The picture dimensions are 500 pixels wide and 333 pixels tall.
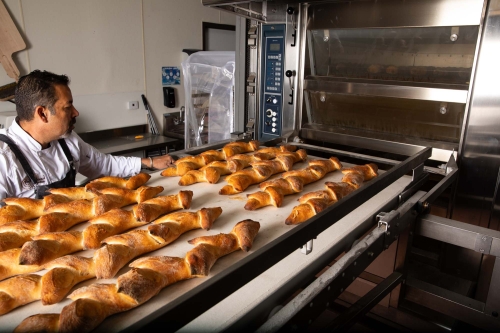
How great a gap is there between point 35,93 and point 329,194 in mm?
1492

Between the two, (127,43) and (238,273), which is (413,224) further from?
(127,43)

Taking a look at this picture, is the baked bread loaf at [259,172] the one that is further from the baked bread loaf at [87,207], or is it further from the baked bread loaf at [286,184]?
the baked bread loaf at [87,207]

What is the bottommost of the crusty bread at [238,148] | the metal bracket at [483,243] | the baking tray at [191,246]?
the metal bracket at [483,243]

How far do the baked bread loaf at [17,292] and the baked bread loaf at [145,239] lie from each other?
0.15m

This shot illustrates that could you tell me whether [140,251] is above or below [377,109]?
below

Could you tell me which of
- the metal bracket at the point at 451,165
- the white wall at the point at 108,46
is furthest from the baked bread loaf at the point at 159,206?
the white wall at the point at 108,46

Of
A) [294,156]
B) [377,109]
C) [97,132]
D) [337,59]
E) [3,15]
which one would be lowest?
[97,132]

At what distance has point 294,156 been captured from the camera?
2025mm

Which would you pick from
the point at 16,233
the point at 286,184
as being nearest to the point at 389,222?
the point at 286,184

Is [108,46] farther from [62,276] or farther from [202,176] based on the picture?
[62,276]

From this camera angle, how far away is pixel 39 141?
6.45 feet

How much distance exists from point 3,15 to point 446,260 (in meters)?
3.81

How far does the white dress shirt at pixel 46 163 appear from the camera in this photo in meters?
Result: 1.85

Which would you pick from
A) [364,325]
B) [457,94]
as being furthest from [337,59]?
[364,325]
